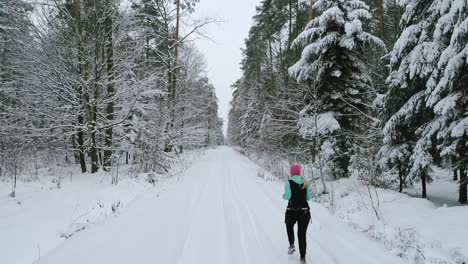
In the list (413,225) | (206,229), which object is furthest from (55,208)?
(413,225)

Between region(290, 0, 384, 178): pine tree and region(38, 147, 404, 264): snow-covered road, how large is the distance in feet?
12.6

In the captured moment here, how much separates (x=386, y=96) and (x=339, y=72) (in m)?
Answer: 2.87

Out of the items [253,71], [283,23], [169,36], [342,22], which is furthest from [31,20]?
→ [253,71]

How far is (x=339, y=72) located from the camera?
11430mm

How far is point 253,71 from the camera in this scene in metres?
32.9

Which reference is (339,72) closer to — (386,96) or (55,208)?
(386,96)

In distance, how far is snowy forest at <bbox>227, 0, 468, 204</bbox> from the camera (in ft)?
20.8

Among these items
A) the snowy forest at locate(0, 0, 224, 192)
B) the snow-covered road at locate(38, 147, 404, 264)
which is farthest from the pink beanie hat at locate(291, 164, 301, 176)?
the snowy forest at locate(0, 0, 224, 192)

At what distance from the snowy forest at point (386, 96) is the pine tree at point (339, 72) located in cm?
4

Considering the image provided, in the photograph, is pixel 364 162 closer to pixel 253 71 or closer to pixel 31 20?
pixel 31 20

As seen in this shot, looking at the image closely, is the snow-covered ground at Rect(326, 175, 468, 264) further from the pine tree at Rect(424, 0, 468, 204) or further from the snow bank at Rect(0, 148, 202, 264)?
the snow bank at Rect(0, 148, 202, 264)

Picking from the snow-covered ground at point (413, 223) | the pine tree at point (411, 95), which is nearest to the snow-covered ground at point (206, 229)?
the snow-covered ground at point (413, 223)

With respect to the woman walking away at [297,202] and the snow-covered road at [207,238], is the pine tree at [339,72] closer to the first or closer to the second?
the snow-covered road at [207,238]

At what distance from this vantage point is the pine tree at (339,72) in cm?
1148
